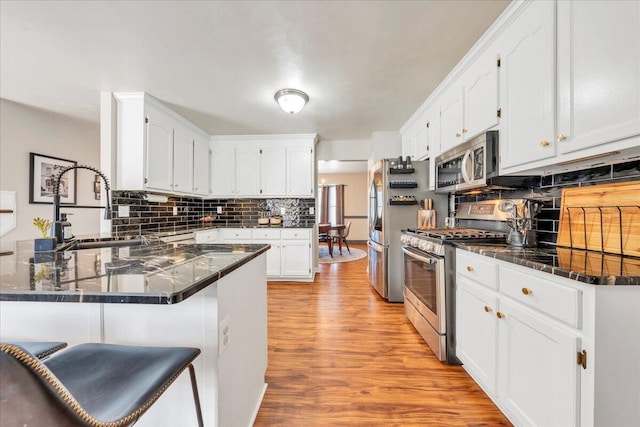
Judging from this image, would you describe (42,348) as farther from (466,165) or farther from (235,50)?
(466,165)

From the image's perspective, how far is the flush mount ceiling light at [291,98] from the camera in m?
2.61

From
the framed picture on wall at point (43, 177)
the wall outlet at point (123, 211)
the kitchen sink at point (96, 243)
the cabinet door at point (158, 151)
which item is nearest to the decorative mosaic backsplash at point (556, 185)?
the kitchen sink at point (96, 243)

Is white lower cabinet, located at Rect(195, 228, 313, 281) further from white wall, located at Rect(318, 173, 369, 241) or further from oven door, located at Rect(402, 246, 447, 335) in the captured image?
white wall, located at Rect(318, 173, 369, 241)

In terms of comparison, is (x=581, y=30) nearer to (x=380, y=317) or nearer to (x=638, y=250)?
(x=638, y=250)

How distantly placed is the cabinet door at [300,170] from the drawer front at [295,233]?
60 cm

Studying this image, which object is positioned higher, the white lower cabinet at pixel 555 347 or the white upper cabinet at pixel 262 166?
the white upper cabinet at pixel 262 166

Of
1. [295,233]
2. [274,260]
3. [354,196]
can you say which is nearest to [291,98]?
[295,233]

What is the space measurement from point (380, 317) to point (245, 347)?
1.80 meters

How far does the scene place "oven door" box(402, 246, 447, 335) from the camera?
190 centimetres

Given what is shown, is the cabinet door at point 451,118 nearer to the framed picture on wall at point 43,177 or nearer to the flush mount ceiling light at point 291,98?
the flush mount ceiling light at point 291,98

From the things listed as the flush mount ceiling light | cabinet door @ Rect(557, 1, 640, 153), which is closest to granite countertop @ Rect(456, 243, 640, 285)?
cabinet door @ Rect(557, 1, 640, 153)

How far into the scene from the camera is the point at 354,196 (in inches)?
352

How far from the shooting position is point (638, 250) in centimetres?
120

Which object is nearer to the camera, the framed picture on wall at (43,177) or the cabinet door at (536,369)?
the cabinet door at (536,369)
